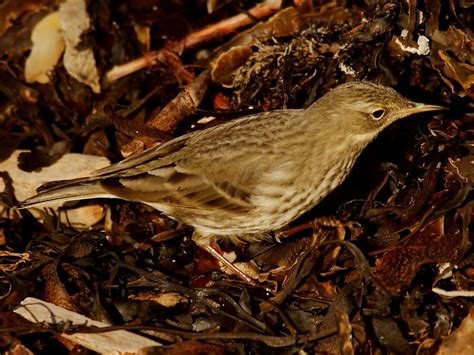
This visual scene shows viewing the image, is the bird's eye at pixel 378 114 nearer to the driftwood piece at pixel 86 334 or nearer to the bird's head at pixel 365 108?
the bird's head at pixel 365 108

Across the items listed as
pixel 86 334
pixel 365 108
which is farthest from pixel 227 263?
pixel 365 108

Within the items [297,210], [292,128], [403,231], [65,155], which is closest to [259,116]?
[292,128]

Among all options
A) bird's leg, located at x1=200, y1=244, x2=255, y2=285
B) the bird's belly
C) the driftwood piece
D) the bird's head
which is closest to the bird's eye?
the bird's head

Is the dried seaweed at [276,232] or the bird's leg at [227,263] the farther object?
the bird's leg at [227,263]

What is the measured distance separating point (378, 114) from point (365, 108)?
7 centimetres

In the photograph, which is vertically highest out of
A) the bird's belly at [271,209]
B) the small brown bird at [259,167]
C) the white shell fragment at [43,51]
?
the white shell fragment at [43,51]

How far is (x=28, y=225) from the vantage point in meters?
5.18

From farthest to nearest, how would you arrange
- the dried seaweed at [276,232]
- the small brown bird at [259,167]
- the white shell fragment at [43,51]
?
the white shell fragment at [43,51] < the small brown bird at [259,167] < the dried seaweed at [276,232]

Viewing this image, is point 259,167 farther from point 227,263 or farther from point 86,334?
point 86,334

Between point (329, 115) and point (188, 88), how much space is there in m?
1.09

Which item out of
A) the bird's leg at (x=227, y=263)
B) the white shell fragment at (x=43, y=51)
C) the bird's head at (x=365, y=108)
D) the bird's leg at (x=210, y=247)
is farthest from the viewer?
the white shell fragment at (x=43, y=51)

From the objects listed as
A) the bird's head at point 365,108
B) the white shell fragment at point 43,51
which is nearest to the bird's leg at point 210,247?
the bird's head at point 365,108

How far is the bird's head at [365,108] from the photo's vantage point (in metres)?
4.38

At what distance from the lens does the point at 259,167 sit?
4531 mm
